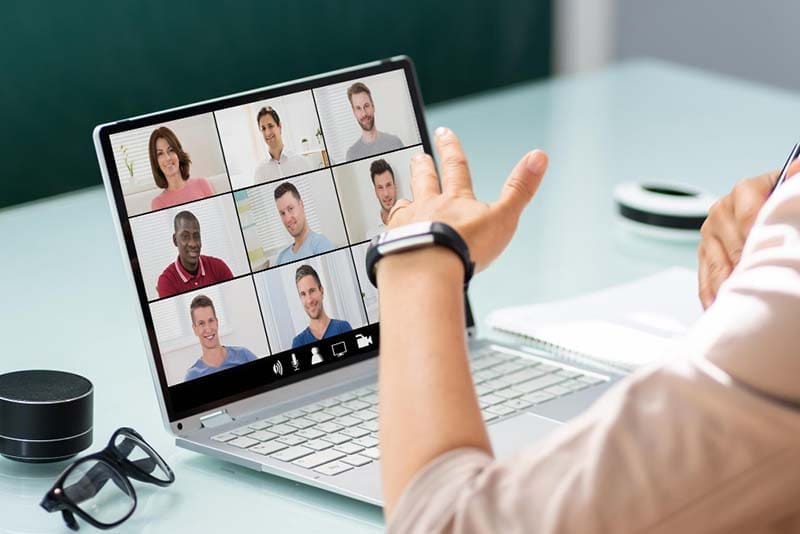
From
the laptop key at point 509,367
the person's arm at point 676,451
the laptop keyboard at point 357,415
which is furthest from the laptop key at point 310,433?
the person's arm at point 676,451

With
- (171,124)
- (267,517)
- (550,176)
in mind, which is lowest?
(267,517)

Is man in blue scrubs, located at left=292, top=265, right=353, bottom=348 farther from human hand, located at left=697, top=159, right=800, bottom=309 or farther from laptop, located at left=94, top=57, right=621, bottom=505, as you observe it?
human hand, located at left=697, top=159, right=800, bottom=309

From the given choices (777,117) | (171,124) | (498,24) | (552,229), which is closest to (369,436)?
(171,124)

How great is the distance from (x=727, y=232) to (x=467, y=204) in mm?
292

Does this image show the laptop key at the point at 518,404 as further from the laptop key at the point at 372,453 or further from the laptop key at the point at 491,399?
the laptop key at the point at 372,453

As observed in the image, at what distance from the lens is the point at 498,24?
2.93m

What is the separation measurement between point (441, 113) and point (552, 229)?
584 mm

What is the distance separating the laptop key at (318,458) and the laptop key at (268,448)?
3cm

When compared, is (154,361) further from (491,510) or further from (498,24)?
(498,24)

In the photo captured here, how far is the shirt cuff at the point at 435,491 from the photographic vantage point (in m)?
0.64

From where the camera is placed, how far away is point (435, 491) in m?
0.65

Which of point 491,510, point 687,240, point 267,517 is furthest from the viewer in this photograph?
point 687,240

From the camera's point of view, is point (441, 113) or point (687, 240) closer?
point (687, 240)

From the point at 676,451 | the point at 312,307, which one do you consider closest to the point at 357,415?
the point at 312,307
